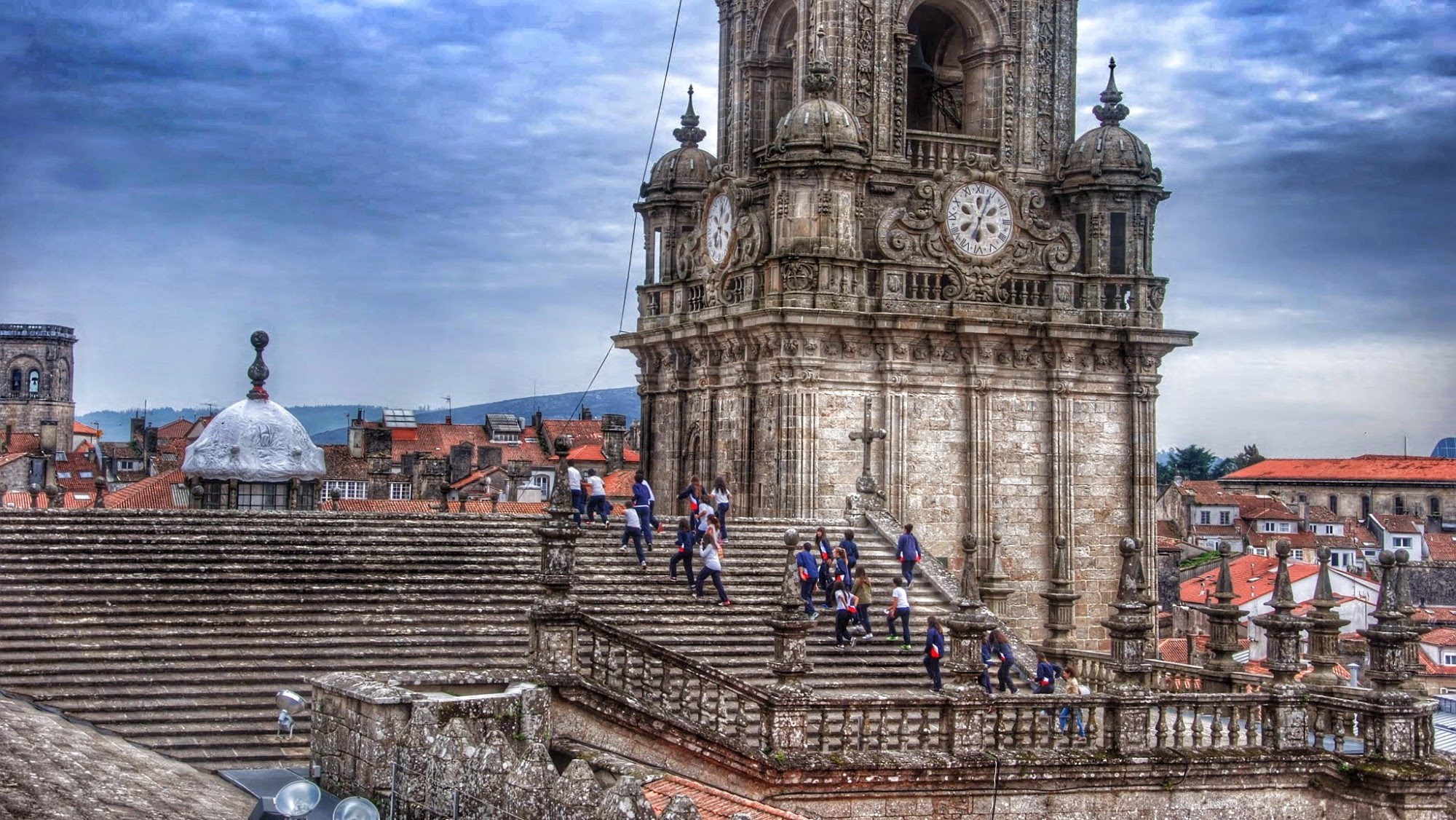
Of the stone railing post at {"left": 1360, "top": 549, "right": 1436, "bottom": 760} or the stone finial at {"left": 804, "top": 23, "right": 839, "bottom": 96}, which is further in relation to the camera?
the stone finial at {"left": 804, "top": 23, "right": 839, "bottom": 96}

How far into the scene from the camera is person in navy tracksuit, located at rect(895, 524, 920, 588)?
27.8 metres

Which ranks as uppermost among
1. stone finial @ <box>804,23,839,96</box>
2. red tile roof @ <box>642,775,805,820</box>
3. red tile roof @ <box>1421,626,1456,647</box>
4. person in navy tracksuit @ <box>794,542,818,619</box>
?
stone finial @ <box>804,23,839,96</box>

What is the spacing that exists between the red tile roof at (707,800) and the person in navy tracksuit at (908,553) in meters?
9.99

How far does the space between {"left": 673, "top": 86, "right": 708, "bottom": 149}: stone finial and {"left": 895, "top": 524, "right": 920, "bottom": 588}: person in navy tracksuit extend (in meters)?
16.6

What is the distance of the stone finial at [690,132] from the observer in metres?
42.8

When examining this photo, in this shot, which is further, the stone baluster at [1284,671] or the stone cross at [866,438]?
the stone cross at [866,438]

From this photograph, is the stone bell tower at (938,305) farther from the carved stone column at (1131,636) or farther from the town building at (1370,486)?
the town building at (1370,486)

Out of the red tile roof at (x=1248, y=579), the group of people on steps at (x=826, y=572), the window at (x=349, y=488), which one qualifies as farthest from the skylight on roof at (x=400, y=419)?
the group of people on steps at (x=826, y=572)

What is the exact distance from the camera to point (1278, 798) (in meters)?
23.6

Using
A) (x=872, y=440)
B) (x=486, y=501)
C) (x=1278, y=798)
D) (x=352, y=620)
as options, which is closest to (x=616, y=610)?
(x=352, y=620)

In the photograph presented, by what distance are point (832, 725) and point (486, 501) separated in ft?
189

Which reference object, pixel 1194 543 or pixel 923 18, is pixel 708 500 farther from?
pixel 1194 543

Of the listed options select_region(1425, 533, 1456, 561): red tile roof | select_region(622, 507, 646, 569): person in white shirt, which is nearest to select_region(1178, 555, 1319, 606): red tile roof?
select_region(1425, 533, 1456, 561): red tile roof

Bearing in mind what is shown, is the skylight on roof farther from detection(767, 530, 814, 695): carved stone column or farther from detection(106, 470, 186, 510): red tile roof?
detection(767, 530, 814, 695): carved stone column
